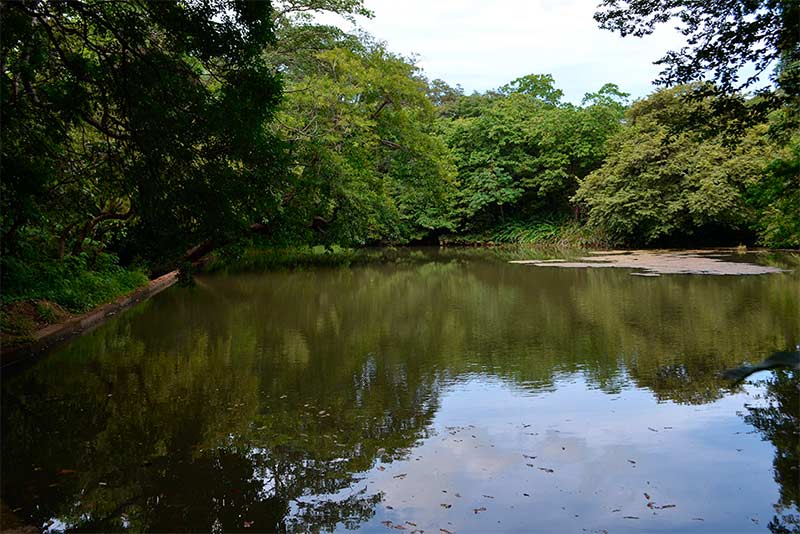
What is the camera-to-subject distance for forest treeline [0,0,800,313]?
5.74 metres

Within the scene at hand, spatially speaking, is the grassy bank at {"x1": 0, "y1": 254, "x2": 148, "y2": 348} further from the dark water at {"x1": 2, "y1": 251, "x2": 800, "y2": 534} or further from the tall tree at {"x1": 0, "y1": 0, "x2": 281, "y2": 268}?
the tall tree at {"x1": 0, "y1": 0, "x2": 281, "y2": 268}

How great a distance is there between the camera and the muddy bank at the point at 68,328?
291 inches

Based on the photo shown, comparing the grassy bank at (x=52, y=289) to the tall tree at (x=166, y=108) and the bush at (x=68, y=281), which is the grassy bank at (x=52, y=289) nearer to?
the bush at (x=68, y=281)

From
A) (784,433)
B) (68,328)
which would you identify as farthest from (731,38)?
(68,328)

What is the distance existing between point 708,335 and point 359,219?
1255cm

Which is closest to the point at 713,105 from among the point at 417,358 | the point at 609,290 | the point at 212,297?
the point at 417,358

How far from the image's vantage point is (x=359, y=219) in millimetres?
19484

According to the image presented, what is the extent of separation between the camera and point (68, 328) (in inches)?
364

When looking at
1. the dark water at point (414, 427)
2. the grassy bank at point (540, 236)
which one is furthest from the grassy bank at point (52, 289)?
the grassy bank at point (540, 236)

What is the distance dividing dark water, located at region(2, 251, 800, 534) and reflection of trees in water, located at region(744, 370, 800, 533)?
0.07ft

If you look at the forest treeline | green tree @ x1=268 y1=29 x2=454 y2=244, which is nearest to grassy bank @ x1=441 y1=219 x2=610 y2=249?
→ the forest treeline

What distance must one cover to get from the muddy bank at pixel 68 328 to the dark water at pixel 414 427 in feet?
0.88

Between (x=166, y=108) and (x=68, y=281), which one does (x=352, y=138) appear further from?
(x=166, y=108)

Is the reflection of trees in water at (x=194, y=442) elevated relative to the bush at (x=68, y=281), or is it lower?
lower
